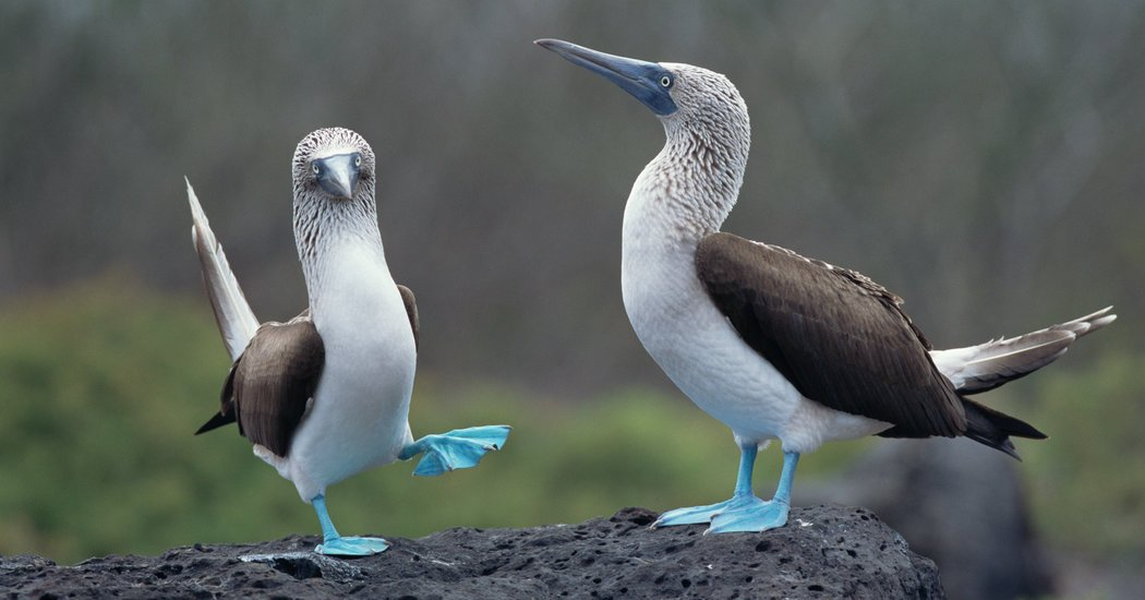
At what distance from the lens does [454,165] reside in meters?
14.5

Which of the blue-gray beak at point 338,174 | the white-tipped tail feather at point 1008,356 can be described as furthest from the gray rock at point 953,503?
the blue-gray beak at point 338,174

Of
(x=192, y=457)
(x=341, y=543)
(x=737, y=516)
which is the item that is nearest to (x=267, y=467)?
(x=192, y=457)

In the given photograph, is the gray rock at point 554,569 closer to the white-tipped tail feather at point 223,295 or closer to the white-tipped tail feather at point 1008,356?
the white-tipped tail feather at point 1008,356

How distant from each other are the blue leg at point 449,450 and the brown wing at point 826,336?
103cm

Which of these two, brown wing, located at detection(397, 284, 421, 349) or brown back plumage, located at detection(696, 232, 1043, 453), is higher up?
brown wing, located at detection(397, 284, 421, 349)

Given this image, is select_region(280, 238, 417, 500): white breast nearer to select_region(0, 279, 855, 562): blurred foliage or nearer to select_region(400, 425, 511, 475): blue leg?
select_region(400, 425, 511, 475): blue leg

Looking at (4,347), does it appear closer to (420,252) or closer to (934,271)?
(420,252)

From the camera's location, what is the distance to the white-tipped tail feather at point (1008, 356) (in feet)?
15.6

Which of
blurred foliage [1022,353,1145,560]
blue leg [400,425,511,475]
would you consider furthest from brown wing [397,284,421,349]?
blurred foliage [1022,353,1145,560]

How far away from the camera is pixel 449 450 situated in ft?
16.0

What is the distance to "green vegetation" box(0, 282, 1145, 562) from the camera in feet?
33.8

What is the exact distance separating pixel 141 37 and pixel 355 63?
2223 mm

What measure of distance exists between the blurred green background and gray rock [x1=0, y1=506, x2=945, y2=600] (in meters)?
7.60

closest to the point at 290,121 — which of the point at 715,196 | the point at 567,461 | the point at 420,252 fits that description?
the point at 420,252
